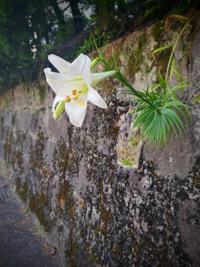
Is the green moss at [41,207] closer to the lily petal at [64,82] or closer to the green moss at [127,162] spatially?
the green moss at [127,162]

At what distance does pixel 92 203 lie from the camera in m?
2.62

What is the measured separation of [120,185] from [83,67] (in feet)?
4.43

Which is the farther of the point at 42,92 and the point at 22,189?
the point at 22,189

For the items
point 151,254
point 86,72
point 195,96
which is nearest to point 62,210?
point 151,254

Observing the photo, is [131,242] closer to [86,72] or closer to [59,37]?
[86,72]

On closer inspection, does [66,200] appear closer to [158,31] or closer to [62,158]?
[62,158]

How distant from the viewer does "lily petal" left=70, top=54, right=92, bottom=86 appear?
1.06 m

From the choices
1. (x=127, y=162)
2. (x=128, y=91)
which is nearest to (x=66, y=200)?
(x=127, y=162)

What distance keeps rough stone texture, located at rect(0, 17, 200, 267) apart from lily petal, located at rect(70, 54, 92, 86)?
777mm

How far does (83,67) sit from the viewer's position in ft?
3.50

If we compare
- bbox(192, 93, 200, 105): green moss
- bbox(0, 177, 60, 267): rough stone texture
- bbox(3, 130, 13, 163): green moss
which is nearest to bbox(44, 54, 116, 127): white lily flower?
bbox(192, 93, 200, 105): green moss

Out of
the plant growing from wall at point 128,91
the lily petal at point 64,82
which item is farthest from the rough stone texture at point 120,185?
the lily petal at point 64,82

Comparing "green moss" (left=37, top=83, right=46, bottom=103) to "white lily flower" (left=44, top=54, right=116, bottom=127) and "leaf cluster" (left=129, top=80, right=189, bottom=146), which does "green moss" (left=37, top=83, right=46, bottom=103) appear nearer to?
"leaf cluster" (left=129, top=80, right=189, bottom=146)

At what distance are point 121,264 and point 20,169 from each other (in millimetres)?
3129
